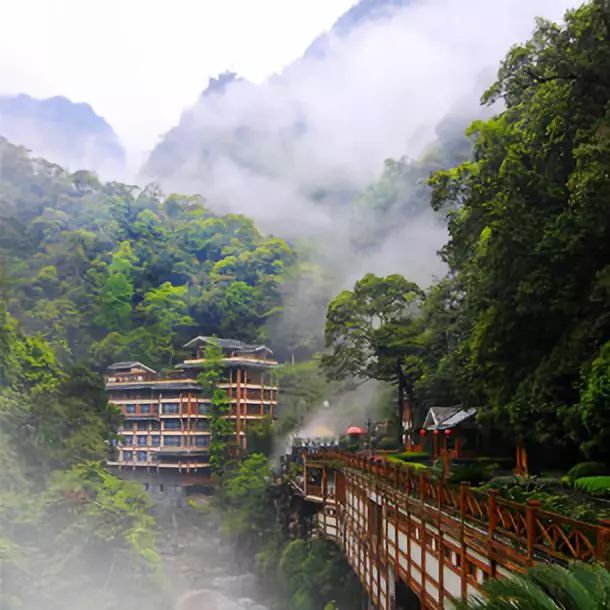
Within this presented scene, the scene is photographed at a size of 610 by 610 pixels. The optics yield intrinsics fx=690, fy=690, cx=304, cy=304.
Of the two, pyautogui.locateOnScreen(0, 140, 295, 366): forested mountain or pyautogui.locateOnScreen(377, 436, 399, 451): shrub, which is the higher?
pyautogui.locateOnScreen(0, 140, 295, 366): forested mountain

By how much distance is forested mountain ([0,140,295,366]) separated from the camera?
79.2 feet

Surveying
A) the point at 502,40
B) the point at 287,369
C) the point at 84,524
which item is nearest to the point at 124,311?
the point at 287,369

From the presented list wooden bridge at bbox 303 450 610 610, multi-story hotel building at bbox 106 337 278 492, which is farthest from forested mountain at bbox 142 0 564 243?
wooden bridge at bbox 303 450 610 610

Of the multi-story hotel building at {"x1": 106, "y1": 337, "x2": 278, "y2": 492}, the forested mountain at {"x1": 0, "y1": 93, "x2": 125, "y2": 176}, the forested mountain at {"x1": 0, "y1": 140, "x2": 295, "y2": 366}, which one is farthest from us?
the forested mountain at {"x1": 0, "y1": 93, "x2": 125, "y2": 176}

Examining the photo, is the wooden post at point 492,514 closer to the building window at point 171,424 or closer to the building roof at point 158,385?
the building roof at point 158,385

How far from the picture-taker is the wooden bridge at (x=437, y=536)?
12.2 feet

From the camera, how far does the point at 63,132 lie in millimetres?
30000

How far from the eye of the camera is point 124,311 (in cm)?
2528

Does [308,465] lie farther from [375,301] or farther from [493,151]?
[493,151]

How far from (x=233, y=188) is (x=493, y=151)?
2042 cm

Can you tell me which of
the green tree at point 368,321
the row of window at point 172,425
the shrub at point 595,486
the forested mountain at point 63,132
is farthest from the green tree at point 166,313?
the shrub at point 595,486

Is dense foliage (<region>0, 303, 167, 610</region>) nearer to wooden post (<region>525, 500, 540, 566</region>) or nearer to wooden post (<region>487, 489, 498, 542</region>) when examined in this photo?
wooden post (<region>487, 489, 498, 542</region>)

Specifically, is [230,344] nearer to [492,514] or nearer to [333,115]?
[333,115]

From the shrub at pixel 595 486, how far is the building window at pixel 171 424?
16.4 m
